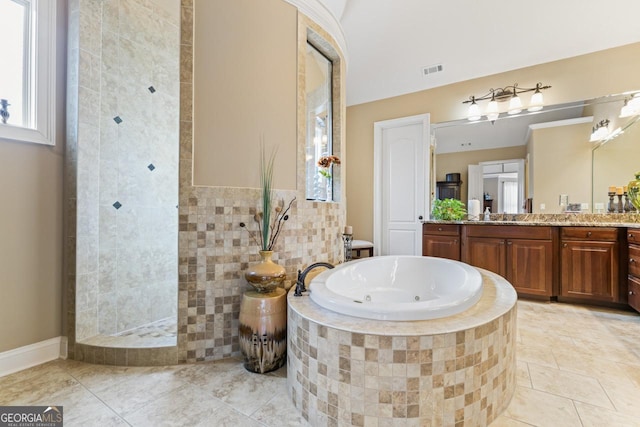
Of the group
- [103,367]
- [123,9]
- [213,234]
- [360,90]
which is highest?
[360,90]

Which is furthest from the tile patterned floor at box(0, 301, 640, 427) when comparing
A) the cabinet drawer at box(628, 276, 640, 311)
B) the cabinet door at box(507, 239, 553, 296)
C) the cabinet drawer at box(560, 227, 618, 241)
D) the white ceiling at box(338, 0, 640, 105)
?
the white ceiling at box(338, 0, 640, 105)

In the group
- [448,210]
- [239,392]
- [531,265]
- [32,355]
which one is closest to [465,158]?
[448,210]

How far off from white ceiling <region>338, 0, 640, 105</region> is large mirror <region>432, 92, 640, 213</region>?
0.60 meters

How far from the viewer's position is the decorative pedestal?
162cm

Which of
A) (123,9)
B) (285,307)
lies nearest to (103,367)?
(285,307)

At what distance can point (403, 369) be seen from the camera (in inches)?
42.3

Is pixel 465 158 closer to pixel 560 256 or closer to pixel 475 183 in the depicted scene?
pixel 475 183

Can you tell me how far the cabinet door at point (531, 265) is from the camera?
2.86m

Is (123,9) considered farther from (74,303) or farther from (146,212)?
(74,303)

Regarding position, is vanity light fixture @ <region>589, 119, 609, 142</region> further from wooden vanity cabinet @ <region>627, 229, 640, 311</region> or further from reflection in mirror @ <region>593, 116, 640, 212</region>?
wooden vanity cabinet @ <region>627, 229, 640, 311</region>

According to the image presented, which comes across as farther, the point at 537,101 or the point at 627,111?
the point at 537,101

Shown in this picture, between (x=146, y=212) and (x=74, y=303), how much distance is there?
0.83m

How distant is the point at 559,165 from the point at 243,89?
137 inches

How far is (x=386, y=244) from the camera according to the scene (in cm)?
426
